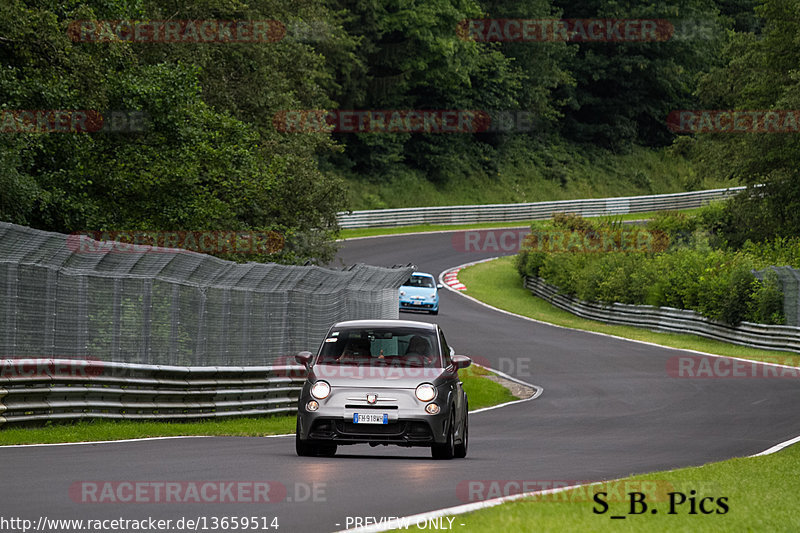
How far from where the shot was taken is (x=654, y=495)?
10.3 m

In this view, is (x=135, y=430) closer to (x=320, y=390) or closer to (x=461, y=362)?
(x=320, y=390)

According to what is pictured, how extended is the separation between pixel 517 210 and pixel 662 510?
225ft

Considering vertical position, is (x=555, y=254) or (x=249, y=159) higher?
(x=249, y=159)

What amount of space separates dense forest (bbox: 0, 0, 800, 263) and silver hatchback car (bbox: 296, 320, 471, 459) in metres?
13.6

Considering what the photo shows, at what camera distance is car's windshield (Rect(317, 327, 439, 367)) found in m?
14.1

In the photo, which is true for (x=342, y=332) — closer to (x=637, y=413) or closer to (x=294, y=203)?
(x=637, y=413)

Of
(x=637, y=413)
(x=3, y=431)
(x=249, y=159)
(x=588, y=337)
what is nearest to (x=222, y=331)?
(x=3, y=431)

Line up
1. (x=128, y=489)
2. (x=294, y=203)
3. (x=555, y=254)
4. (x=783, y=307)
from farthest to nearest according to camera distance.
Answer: (x=555, y=254) < (x=294, y=203) < (x=783, y=307) < (x=128, y=489)

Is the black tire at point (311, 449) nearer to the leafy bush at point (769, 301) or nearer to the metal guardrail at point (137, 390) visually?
the metal guardrail at point (137, 390)

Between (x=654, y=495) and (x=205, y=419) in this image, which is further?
(x=205, y=419)

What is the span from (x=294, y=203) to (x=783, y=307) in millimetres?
16118

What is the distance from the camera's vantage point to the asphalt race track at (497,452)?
9297 mm

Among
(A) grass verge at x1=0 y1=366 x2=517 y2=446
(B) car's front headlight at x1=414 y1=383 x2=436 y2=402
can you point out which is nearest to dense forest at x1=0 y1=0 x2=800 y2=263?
(A) grass verge at x1=0 y1=366 x2=517 y2=446

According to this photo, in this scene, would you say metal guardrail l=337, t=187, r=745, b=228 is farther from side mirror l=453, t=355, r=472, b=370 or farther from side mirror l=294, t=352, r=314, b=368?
side mirror l=294, t=352, r=314, b=368
